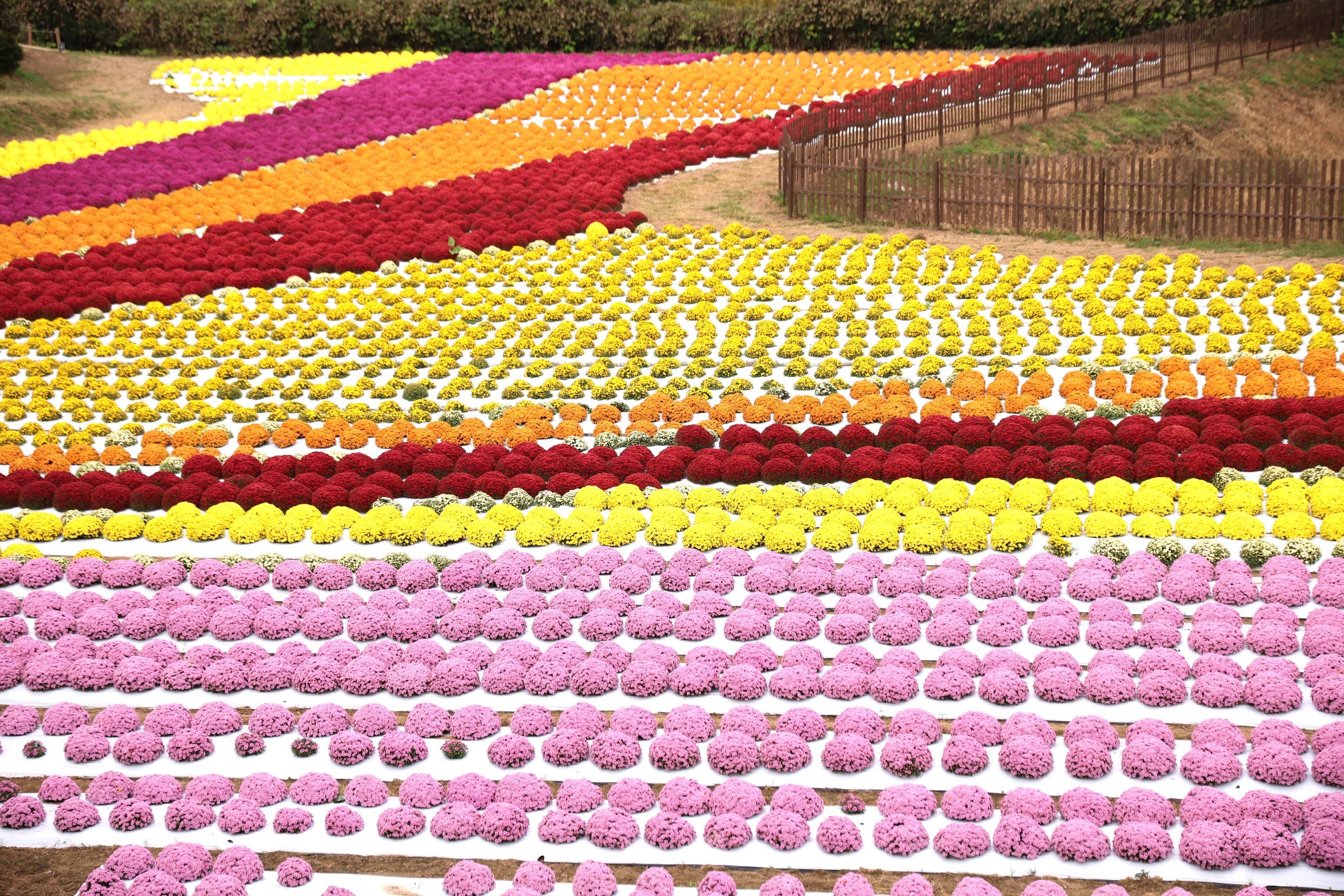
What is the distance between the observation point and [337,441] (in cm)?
1405

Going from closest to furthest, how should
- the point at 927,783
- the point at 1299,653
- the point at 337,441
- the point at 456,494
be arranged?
the point at 927,783, the point at 1299,653, the point at 456,494, the point at 337,441

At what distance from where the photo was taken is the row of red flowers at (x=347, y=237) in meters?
18.8

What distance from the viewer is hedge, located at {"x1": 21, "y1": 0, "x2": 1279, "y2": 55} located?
35750 millimetres

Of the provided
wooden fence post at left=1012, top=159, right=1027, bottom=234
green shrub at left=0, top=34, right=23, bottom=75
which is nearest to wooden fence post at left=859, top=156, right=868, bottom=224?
wooden fence post at left=1012, top=159, right=1027, bottom=234

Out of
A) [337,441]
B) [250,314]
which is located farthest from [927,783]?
[250,314]

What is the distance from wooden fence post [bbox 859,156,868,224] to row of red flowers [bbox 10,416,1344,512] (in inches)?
341

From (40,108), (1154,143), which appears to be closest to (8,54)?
(40,108)

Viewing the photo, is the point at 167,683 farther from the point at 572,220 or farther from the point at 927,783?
the point at 572,220

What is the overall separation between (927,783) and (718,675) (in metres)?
1.74

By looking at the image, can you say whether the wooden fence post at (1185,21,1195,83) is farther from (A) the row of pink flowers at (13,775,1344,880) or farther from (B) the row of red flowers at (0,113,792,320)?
(A) the row of pink flowers at (13,775,1344,880)

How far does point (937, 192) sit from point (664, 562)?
11731mm

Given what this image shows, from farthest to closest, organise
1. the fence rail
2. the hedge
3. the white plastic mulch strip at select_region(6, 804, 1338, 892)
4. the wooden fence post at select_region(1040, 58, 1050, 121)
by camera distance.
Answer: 1. the hedge
2. the wooden fence post at select_region(1040, 58, 1050, 121)
3. the fence rail
4. the white plastic mulch strip at select_region(6, 804, 1338, 892)

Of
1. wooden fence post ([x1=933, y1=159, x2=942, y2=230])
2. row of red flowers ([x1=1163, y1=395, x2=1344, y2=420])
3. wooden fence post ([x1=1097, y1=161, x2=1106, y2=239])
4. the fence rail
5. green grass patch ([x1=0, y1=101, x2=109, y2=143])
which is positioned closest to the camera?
row of red flowers ([x1=1163, y1=395, x2=1344, y2=420])

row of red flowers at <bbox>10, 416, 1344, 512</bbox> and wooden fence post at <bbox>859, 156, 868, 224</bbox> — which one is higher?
wooden fence post at <bbox>859, 156, 868, 224</bbox>
